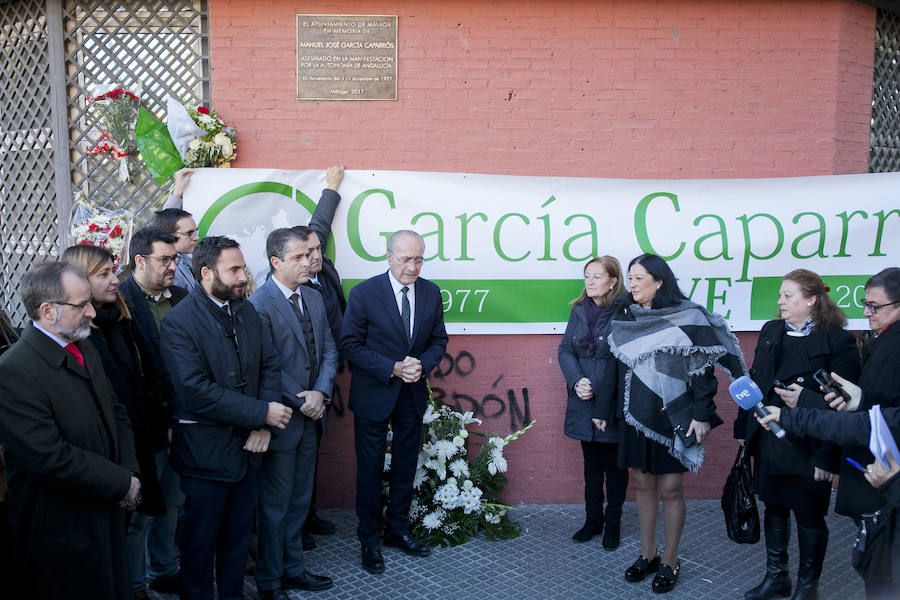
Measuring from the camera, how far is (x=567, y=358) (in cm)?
486

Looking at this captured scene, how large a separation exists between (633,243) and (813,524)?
228 cm

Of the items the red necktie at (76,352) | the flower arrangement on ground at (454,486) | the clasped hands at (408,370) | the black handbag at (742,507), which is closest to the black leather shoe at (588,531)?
the flower arrangement on ground at (454,486)

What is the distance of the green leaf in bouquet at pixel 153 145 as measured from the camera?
16.5 ft

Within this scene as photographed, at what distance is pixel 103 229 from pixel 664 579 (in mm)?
4359

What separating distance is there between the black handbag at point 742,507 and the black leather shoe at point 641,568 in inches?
20.8

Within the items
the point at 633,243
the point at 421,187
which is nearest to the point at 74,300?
the point at 421,187

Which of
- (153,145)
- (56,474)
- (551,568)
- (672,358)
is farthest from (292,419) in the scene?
(153,145)

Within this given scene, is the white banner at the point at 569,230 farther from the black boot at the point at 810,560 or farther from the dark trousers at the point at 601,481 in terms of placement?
the black boot at the point at 810,560

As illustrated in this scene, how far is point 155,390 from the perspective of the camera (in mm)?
3734

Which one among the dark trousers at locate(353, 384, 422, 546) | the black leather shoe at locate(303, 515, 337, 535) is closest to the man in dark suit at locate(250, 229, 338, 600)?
the dark trousers at locate(353, 384, 422, 546)

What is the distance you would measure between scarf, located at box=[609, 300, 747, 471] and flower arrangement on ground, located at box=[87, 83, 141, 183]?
12.5ft

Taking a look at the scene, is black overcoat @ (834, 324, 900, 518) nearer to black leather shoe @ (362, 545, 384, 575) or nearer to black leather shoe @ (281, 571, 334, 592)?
black leather shoe @ (362, 545, 384, 575)

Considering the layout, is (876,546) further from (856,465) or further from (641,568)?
(641,568)

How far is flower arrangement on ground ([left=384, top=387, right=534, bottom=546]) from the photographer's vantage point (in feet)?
15.8
